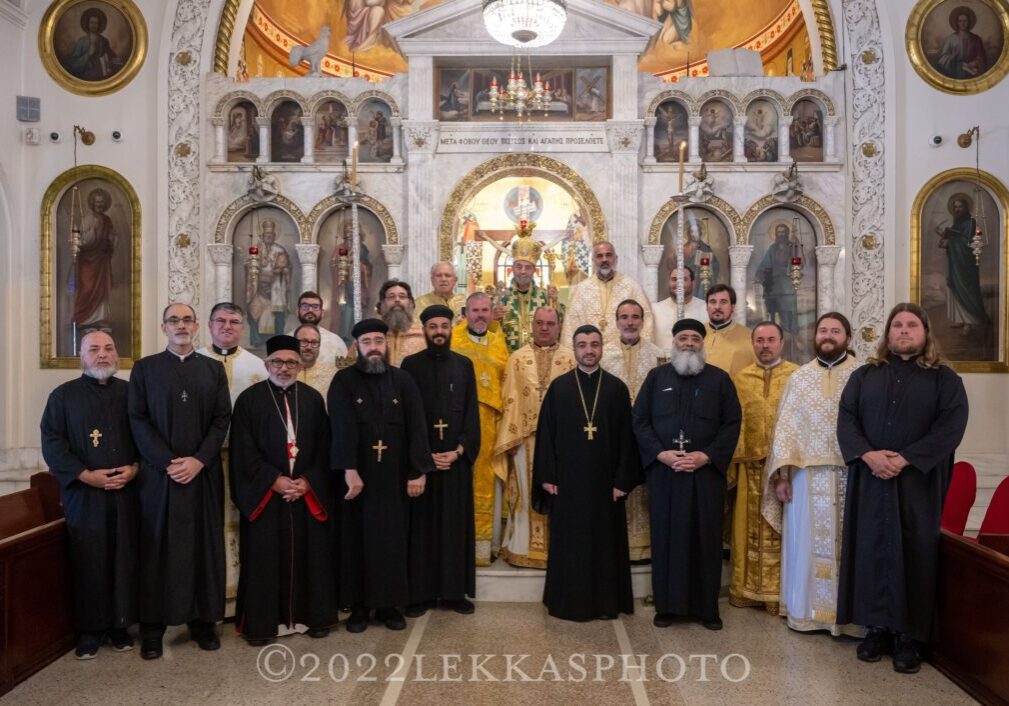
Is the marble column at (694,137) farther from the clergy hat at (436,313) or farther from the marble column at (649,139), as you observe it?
the clergy hat at (436,313)

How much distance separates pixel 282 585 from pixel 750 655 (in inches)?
112

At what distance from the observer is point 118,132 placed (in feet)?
33.8

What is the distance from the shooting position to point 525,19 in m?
8.59

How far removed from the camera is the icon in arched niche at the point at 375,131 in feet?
34.7

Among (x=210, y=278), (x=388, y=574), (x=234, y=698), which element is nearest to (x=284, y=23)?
(x=210, y=278)

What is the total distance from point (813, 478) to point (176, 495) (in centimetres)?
396

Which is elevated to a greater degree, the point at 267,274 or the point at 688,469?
the point at 267,274

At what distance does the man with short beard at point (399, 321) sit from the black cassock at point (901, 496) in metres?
3.30

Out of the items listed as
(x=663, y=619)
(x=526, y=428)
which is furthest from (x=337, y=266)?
(x=663, y=619)

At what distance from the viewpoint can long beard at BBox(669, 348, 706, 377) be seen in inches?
219

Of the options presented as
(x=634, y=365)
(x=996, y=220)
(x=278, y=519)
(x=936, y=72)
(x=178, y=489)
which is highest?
(x=936, y=72)

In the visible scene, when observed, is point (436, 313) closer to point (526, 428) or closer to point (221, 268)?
point (526, 428)

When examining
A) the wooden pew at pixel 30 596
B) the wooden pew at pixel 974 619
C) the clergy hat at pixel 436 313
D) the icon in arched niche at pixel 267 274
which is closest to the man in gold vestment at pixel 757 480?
the wooden pew at pixel 974 619

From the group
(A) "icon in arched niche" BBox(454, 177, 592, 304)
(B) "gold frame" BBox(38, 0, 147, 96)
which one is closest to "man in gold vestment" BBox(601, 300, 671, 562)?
(A) "icon in arched niche" BBox(454, 177, 592, 304)
